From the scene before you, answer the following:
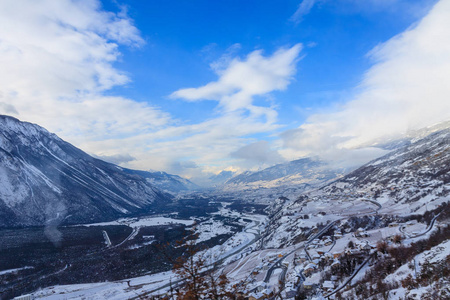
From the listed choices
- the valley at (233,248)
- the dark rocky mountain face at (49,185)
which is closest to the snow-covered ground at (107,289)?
the valley at (233,248)

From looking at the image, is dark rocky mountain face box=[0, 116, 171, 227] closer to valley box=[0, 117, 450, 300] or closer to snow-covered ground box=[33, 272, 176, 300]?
valley box=[0, 117, 450, 300]

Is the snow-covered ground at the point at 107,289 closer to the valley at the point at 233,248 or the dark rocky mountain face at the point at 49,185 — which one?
the valley at the point at 233,248

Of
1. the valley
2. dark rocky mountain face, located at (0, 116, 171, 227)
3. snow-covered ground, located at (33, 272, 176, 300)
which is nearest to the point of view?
the valley

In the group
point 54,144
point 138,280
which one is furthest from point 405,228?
point 54,144

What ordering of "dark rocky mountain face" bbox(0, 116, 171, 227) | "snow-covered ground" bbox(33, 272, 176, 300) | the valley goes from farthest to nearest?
"dark rocky mountain face" bbox(0, 116, 171, 227), "snow-covered ground" bbox(33, 272, 176, 300), the valley

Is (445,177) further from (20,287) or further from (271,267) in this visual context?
(20,287)

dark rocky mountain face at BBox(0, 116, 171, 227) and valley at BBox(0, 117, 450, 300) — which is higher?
dark rocky mountain face at BBox(0, 116, 171, 227)

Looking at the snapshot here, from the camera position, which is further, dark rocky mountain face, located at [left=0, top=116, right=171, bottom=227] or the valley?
dark rocky mountain face, located at [left=0, top=116, right=171, bottom=227]

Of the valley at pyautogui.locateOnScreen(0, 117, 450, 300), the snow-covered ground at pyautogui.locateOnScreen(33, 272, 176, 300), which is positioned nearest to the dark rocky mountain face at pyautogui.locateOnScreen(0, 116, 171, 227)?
the valley at pyautogui.locateOnScreen(0, 117, 450, 300)
